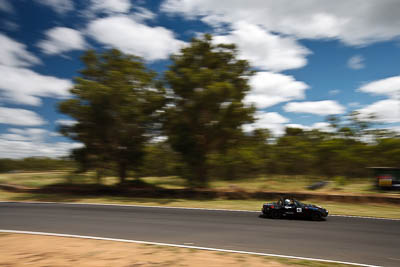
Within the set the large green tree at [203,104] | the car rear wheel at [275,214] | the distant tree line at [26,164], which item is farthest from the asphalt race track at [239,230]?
the distant tree line at [26,164]

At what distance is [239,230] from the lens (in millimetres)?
10188

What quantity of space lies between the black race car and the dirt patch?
20.5 ft

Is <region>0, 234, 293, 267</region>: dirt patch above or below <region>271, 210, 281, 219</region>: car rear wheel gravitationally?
below

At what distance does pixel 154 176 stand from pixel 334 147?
20240 millimetres

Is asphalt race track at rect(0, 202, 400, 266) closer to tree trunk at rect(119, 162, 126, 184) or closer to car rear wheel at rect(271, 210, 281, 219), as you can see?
car rear wheel at rect(271, 210, 281, 219)

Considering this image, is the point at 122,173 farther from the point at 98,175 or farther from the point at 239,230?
the point at 239,230

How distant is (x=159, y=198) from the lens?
71.7 ft

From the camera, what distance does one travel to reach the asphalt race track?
7758 mm

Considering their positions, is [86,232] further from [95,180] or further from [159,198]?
[95,180]

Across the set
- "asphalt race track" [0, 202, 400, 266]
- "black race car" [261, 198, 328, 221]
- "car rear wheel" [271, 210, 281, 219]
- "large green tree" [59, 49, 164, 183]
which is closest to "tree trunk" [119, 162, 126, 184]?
"large green tree" [59, 49, 164, 183]

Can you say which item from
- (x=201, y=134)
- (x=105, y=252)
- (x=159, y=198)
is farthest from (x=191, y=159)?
(x=105, y=252)

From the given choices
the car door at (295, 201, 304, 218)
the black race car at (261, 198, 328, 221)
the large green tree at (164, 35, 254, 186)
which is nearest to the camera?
the black race car at (261, 198, 328, 221)

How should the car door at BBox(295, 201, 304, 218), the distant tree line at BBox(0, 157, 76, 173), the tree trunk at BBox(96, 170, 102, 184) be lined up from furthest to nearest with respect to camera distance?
the distant tree line at BBox(0, 157, 76, 173), the tree trunk at BBox(96, 170, 102, 184), the car door at BBox(295, 201, 304, 218)

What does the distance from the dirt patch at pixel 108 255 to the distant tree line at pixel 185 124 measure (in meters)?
15.6
